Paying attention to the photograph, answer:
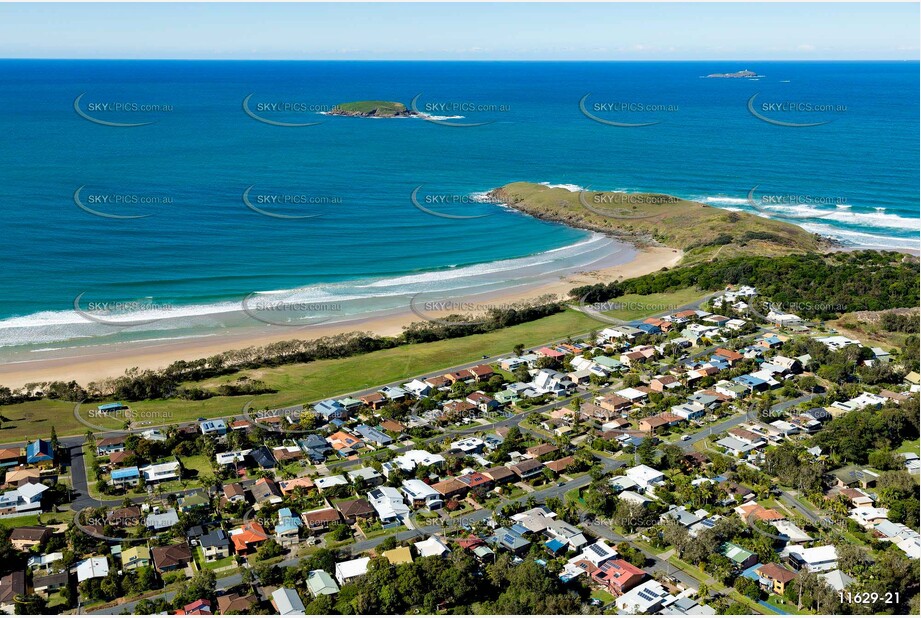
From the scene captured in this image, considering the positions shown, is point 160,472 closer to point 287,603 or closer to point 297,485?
point 297,485

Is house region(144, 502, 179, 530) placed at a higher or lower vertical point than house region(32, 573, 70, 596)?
higher

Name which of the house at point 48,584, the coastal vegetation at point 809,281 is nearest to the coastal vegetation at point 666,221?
the coastal vegetation at point 809,281

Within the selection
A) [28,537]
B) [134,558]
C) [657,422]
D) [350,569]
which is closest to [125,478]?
[28,537]

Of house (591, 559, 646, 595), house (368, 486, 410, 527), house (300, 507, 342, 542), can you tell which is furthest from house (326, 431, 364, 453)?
house (591, 559, 646, 595)

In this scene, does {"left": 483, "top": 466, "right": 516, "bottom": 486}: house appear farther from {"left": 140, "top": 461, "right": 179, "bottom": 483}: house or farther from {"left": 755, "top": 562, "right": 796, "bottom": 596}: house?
{"left": 140, "top": 461, "right": 179, "bottom": 483}: house

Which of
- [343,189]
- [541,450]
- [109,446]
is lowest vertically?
[109,446]

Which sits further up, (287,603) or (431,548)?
(431,548)
